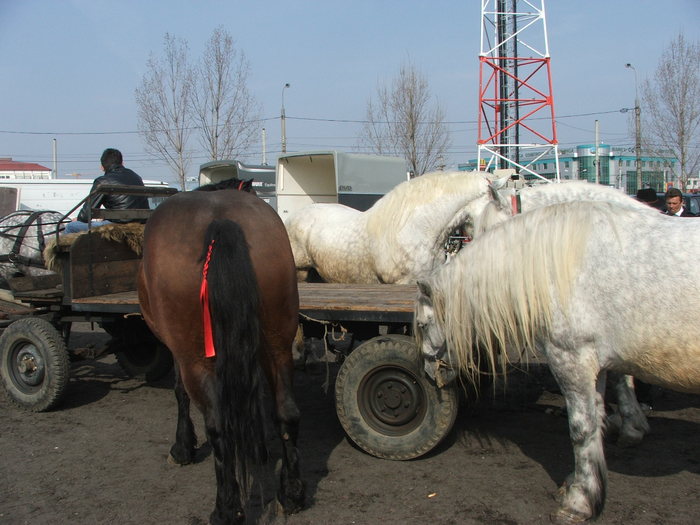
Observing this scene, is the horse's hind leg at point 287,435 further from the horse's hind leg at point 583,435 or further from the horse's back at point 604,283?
the horse's hind leg at point 583,435

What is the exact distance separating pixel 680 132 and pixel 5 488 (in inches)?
995

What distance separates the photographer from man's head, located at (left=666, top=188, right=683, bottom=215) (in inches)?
247

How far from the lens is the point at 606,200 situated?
3.72 metres

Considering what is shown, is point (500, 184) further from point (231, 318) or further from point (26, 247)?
point (26, 247)

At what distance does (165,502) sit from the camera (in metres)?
3.37

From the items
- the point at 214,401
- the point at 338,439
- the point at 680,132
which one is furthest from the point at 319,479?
the point at 680,132

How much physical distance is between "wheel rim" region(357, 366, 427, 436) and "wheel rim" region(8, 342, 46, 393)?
9.73 ft

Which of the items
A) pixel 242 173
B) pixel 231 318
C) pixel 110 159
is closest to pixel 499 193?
pixel 231 318

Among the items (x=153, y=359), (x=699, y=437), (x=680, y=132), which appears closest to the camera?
(x=699, y=437)

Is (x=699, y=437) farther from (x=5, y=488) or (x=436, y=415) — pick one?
(x=5, y=488)

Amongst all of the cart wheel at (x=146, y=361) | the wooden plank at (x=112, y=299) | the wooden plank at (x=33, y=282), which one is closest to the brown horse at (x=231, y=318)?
the wooden plank at (x=112, y=299)

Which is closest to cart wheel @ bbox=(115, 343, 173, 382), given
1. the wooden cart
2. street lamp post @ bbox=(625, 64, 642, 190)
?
the wooden cart

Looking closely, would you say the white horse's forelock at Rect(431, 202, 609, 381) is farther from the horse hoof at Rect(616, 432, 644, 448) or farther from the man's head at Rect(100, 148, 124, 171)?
the man's head at Rect(100, 148, 124, 171)

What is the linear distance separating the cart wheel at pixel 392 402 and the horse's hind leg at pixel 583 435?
880 mm
